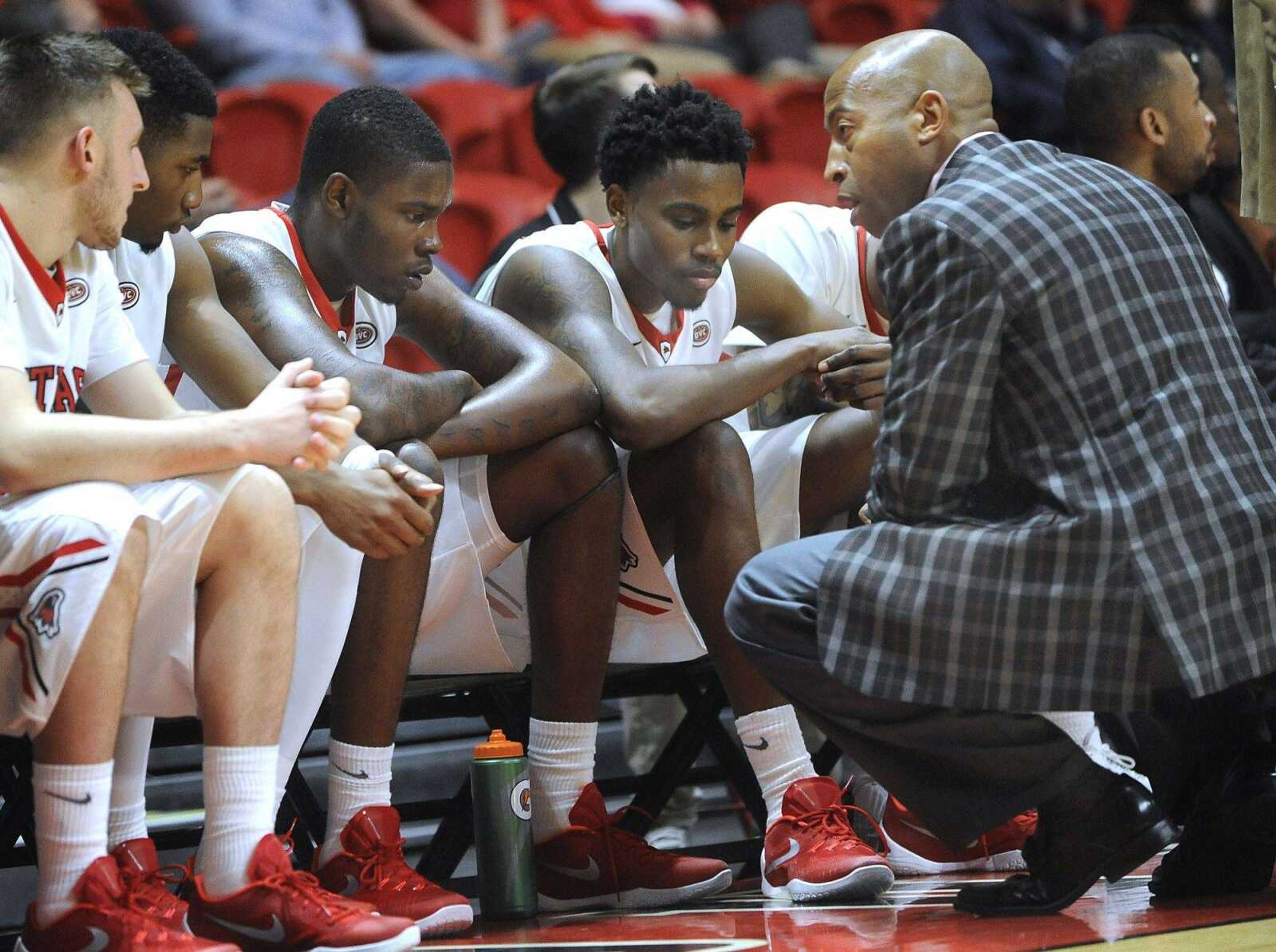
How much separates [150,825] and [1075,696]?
80.7 inches

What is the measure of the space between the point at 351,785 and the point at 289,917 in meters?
0.48

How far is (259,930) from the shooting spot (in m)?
2.22

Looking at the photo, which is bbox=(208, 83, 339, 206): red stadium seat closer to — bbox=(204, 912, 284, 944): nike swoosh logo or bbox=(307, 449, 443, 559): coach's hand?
bbox=(307, 449, 443, 559): coach's hand

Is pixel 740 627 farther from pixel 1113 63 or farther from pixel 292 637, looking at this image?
pixel 1113 63

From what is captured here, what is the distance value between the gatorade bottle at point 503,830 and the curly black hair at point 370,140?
1.12 metres

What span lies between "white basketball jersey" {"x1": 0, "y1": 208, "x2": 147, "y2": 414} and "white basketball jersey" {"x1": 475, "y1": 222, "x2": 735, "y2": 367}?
3.71 ft

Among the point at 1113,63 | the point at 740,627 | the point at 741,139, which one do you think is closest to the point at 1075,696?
the point at 740,627

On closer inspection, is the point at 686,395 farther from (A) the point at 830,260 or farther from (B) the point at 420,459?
(A) the point at 830,260

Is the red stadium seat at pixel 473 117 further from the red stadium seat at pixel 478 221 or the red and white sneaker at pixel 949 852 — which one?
the red and white sneaker at pixel 949 852

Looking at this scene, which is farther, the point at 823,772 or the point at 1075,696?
the point at 823,772

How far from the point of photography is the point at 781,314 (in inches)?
145

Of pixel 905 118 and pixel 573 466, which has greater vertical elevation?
pixel 905 118

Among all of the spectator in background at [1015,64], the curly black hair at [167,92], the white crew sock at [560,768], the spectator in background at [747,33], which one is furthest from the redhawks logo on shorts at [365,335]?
the spectator in background at [747,33]

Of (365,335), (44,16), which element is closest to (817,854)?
(365,335)
